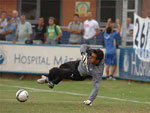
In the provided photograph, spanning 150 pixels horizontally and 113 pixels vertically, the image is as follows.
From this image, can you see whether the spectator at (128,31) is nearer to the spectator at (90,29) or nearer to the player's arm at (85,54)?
the spectator at (90,29)

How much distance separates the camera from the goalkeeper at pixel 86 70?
40.0 ft


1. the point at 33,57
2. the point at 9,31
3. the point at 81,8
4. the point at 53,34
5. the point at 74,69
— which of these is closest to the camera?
the point at 74,69

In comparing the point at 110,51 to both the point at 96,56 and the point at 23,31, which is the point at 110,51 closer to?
the point at 23,31

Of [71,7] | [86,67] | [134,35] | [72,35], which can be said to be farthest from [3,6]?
[86,67]

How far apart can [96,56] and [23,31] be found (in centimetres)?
980

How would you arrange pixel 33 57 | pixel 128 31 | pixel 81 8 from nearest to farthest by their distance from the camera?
pixel 33 57 < pixel 128 31 < pixel 81 8

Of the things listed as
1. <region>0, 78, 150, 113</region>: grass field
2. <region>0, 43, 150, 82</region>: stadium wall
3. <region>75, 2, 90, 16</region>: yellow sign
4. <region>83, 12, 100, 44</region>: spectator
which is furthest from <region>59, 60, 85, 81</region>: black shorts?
<region>75, 2, 90, 16</region>: yellow sign

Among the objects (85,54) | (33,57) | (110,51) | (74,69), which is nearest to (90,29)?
(110,51)

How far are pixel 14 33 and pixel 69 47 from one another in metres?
2.49

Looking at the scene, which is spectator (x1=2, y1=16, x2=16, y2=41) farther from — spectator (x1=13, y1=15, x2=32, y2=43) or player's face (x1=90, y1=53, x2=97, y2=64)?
player's face (x1=90, y1=53, x2=97, y2=64)

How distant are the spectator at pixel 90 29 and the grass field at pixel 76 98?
6.00 ft

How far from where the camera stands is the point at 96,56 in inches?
476

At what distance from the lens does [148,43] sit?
19.1 meters

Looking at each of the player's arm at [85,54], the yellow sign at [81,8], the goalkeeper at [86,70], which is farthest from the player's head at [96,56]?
the yellow sign at [81,8]
